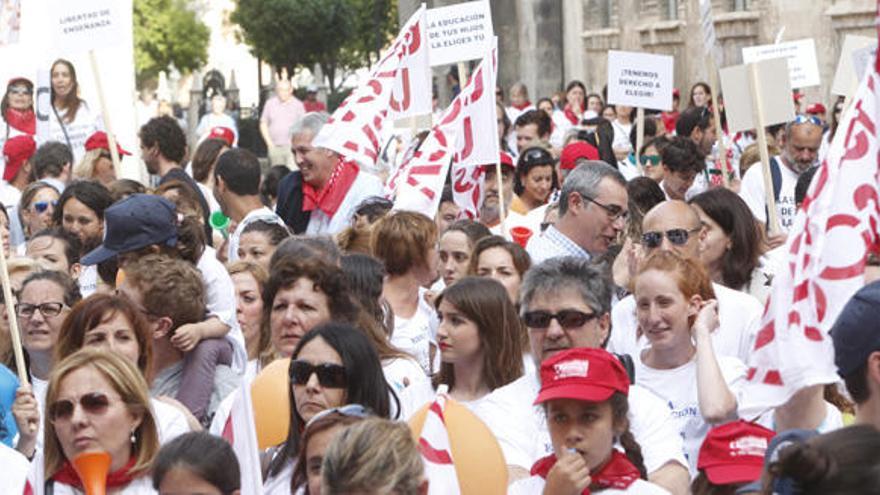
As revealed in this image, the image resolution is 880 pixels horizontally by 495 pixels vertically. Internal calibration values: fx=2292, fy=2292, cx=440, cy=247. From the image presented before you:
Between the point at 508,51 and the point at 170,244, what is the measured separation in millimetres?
34120

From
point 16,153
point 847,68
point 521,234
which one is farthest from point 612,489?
point 16,153

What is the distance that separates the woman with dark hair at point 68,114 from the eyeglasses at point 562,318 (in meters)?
10.00

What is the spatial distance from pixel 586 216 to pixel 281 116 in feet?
61.5

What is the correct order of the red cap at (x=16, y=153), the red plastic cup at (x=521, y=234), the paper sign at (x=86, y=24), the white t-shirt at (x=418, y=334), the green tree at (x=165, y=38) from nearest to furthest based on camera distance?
the white t-shirt at (x=418, y=334) < the red plastic cup at (x=521, y=234) < the paper sign at (x=86, y=24) < the red cap at (x=16, y=153) < the green tree at (x=165, y=38)

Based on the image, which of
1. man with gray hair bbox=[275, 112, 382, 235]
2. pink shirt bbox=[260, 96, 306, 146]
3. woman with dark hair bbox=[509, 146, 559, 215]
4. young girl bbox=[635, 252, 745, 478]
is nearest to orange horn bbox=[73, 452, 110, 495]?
young girl bbox=[635, 252, 745, 478]

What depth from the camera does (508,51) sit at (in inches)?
1702

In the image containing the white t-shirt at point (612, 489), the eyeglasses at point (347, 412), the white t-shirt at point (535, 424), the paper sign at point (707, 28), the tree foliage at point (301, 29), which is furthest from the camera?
the tree foliage at point (301, 29)

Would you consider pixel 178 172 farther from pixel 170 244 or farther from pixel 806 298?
pixel 806 298

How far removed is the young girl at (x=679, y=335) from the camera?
7.77 meters

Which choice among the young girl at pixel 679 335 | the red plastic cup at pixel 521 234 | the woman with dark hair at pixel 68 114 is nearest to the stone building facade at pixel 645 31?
the woman with dark hair at pixel 68 114

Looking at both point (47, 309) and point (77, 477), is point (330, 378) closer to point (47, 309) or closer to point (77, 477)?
point (77, 477)

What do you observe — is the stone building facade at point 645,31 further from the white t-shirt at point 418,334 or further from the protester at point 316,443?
the protester at point 316,443

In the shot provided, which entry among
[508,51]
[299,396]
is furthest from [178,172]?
[508,51]

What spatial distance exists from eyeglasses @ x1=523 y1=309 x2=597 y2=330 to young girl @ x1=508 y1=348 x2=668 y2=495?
1032 mm
